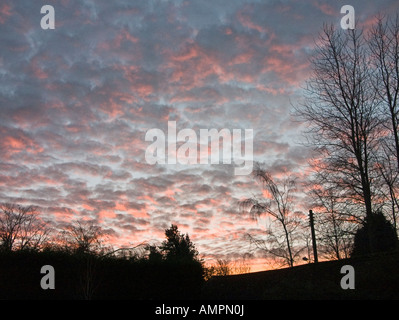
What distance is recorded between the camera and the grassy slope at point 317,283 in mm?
14848

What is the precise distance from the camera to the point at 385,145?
19469 millimetres

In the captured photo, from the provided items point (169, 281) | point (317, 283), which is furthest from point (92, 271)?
point (317, 283)

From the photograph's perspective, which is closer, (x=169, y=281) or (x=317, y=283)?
(x=317, y=283)

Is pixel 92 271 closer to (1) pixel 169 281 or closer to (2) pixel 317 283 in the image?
(1) pixel 169 281

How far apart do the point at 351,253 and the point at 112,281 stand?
68.0 feet

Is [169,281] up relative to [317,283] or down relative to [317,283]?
down

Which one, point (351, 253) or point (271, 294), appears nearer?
point (271, 294)

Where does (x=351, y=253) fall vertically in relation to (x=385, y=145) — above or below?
below

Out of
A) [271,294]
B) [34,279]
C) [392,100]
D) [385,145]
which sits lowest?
[271,294]

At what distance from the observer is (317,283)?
17.5m

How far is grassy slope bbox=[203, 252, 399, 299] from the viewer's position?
585 inches
